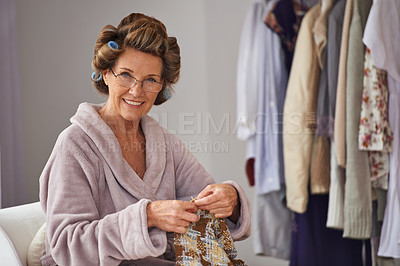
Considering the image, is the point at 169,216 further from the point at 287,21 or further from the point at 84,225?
the point at 287,21

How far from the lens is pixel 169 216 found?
3.96 feet

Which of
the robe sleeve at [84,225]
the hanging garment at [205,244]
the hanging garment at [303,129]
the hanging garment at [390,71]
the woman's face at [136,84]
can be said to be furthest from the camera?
the hanging garment at [303,129]

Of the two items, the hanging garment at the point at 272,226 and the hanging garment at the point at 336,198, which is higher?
the hanging garment at the point at 336,198

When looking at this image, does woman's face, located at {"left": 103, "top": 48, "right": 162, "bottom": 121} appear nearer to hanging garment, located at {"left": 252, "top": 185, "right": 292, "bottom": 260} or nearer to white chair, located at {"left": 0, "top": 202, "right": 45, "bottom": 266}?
white chair, located at {"left": 0, "top": 202, "right": 45, "bottom": 266}

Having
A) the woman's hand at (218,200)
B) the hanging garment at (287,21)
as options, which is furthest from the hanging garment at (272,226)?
the woman's hand at (218,200)

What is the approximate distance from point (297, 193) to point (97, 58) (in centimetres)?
143

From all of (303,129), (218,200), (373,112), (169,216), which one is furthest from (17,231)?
(373,112)

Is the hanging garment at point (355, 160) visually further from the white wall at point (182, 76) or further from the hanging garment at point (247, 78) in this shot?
the white wall at point (182, 76)

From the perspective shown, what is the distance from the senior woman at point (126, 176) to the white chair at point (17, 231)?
79 millimetres

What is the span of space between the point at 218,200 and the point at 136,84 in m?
0.42

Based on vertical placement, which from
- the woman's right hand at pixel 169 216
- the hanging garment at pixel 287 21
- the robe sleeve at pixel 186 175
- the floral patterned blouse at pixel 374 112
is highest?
the hanging garment at pixel 287 21

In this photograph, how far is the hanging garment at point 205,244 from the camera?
1261 mm

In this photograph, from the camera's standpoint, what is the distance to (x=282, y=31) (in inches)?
101

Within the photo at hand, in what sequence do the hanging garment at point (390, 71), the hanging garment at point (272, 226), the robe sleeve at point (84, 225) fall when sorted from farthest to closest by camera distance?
the hanging garment at point (272, 226), the hanging garment at point (390, 71), the robe sleeve at point (84, 225)
